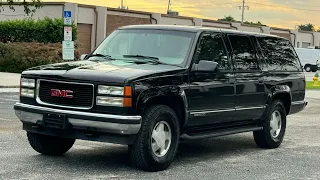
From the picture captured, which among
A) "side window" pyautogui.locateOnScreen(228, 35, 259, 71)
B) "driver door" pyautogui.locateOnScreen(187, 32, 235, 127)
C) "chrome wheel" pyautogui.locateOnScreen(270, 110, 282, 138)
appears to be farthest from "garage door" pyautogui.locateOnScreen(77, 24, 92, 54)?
"driver door" pyautogui.locateOnScreen(187, 32, 235, 127)

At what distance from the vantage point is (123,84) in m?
6.96

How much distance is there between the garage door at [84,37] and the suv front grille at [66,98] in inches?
1629

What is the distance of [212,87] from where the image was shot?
8352 millimetres

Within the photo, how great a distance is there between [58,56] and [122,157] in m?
21.9

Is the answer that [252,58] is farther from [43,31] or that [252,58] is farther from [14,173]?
[43,31]

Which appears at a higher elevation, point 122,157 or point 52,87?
point 52,87

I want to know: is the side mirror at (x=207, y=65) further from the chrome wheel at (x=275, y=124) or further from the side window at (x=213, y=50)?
the chrome wheel at (x=275, y=124)

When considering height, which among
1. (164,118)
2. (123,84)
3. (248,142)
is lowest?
(248,142)

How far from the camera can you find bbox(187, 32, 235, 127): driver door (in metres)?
8.06

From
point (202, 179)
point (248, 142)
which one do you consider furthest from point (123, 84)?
point (248, 142)

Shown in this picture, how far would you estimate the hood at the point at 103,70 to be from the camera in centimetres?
709

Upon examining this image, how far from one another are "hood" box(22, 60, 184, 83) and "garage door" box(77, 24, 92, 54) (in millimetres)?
41129

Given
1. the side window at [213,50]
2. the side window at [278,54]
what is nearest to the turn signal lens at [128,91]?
the side window at [213,50]

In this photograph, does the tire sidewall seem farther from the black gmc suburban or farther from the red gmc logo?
the red gmc logo
